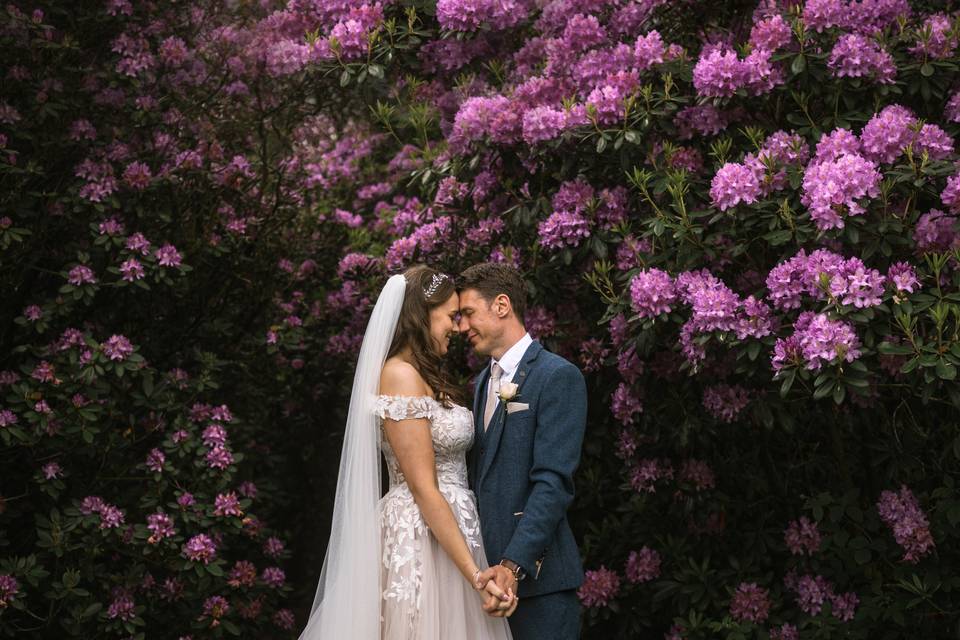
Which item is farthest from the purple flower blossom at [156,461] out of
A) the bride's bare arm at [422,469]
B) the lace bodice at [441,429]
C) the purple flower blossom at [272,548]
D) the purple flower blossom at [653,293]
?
the purple flower blossom at [653,293]

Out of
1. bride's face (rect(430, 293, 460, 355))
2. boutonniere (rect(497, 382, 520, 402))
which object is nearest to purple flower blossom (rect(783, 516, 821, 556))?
boutonniere (rect(497, 382, 520, 402))

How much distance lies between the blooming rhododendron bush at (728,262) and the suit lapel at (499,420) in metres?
0.58

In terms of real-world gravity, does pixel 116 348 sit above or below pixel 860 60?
below

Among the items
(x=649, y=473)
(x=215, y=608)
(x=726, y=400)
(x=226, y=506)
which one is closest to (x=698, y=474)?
(x=649, y=473)

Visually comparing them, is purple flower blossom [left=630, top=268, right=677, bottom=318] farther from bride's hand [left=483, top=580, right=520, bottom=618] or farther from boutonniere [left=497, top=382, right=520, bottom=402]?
bride's hand [left=483, top=580, right=520, bottom=618]

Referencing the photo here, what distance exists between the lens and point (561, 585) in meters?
3.13

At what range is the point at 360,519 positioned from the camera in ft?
10.5

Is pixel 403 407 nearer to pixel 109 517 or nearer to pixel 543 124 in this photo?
pixel 543 124

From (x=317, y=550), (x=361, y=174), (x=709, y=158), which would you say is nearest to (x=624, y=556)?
(x=709, y=158)

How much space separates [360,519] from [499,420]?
54 centimetres

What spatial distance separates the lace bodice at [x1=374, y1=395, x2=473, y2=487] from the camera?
10.4 ft

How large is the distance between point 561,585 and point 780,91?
206cm

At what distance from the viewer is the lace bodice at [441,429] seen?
3164 millimetres

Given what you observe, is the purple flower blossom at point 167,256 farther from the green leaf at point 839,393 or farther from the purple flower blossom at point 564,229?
the green leaf at point 839,393
